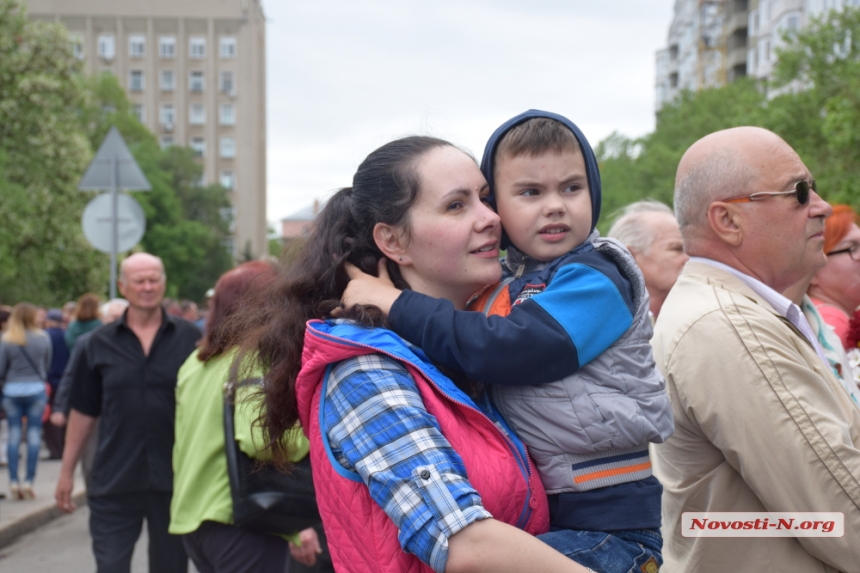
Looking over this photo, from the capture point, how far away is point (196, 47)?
97.2 meters

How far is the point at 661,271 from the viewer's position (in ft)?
19.2

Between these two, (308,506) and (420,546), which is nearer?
(420,546)

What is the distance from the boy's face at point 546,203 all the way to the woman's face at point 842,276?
339 centimetres

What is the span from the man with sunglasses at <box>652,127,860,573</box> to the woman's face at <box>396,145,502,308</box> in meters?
0.74

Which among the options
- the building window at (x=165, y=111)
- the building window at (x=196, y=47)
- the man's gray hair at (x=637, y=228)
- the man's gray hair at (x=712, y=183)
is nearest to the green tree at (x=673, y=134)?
the man's gray hair at (x=637, y=228)

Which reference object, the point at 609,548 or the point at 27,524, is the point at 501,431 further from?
the point at 27,524

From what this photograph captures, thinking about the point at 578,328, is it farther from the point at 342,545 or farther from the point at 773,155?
the point at 773,155

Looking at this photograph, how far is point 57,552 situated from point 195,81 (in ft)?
307

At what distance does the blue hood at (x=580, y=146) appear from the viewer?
254cm

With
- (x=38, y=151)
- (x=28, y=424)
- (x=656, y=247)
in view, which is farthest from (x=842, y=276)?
(x=38, y=151)

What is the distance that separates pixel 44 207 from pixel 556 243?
29625 millimetres

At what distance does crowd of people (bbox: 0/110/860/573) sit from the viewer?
2.12 meters

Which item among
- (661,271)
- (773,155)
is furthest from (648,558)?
(661,271)

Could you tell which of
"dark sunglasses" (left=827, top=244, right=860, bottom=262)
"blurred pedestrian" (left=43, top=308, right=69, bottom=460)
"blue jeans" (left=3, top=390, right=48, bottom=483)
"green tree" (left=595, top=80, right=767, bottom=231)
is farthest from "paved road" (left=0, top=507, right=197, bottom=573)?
"green tree" (left=595, top=80, right=767, bottom=231)
